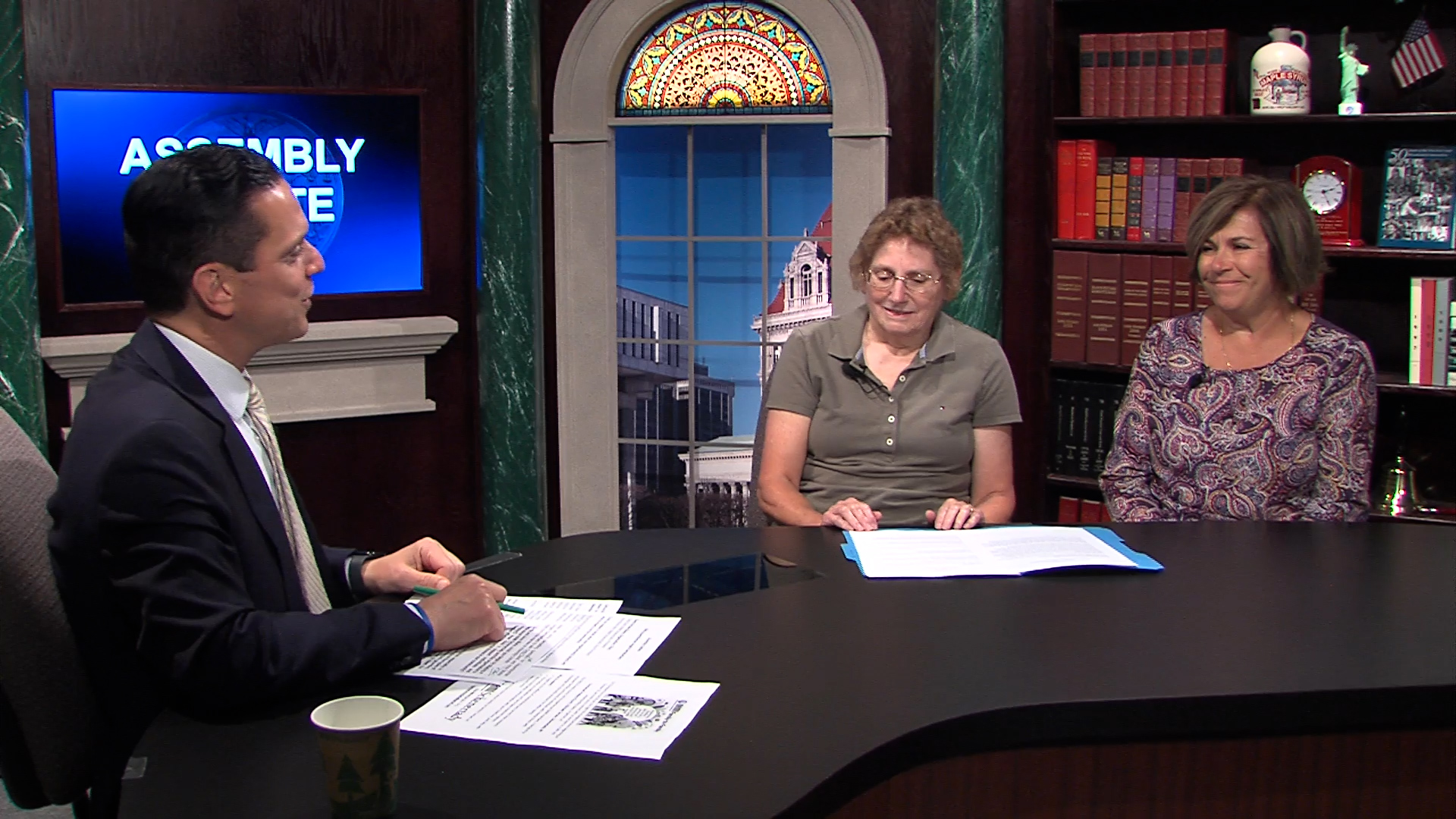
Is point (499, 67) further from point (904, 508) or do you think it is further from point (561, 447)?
point (904, 508)

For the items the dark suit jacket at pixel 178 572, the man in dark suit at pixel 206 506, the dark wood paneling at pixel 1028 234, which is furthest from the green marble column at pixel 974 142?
the dark suit jacket at pixel 178 572

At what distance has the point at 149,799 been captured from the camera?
112 centimetres

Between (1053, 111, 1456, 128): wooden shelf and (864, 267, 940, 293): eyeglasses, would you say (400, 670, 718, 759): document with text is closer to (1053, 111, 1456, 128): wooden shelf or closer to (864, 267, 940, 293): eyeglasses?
(864, 267, 940, 293): eyeglasses

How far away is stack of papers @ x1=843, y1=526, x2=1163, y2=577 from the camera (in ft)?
6.02

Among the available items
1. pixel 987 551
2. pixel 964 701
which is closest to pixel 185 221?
pixel 964 701

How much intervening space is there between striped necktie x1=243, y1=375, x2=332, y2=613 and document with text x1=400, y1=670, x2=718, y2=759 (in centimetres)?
32

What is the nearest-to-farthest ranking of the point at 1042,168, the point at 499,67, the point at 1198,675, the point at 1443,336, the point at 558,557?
1. the point at 1198,675
2. the point at 558,557
3. the point at 1443,336
4. the point at 1042,168
5. the point at 499,67

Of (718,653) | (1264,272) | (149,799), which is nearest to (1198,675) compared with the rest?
(718,653)

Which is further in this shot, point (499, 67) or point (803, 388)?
point (499, 67)

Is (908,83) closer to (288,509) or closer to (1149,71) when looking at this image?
(1149,71)

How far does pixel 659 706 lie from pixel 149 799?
0.48m

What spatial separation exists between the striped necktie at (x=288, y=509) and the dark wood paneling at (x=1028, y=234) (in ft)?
8.06

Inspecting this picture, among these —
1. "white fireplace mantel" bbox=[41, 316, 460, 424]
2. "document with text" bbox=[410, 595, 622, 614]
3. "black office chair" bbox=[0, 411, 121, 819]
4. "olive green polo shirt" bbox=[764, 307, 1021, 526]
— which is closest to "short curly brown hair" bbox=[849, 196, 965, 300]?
"olive green polo shirt" bbox=[764, 307, 1021, 526]

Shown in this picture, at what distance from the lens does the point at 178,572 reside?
1.31 meters
